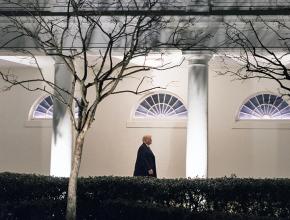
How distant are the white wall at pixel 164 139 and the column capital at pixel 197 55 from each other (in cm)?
331

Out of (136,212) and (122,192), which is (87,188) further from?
(136,212)

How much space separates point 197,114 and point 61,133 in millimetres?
3730

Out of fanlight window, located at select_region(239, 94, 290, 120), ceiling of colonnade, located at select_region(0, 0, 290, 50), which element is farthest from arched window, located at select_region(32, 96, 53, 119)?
fanlight window, located at select_region(239, 94, 290, 120)

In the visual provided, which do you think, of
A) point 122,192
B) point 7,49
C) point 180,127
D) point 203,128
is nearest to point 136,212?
point 122,192

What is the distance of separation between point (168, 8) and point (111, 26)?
1.59 meters

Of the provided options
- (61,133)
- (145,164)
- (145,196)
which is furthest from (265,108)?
(145,196)

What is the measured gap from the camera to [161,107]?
19.8 metres

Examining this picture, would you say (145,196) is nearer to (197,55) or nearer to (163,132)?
(197,55)

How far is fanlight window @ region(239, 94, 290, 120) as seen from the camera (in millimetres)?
19094

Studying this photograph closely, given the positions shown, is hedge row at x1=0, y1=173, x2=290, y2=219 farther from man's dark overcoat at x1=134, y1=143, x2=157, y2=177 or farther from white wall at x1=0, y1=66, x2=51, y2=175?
white wall at x1=0, y1=66, x2=51, y2=175

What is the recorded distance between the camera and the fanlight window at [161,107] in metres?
19.6

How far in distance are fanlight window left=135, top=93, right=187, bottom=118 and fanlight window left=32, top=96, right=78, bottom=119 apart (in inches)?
129

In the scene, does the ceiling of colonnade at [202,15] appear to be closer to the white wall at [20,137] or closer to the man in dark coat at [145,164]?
the man in dark coat at [145,164]

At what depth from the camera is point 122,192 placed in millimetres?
12391
